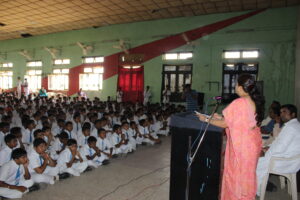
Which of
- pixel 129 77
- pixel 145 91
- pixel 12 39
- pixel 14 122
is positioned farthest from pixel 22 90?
pixel 14 122

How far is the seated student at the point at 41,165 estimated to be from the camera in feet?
10.2

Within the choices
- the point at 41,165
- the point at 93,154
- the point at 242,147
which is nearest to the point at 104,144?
the point at 93,154

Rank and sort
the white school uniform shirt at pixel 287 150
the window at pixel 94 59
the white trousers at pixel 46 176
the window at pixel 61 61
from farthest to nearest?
the window at pixel 61 61 < the window at pixel 94 59 < the white trousers at pixel 46 176 < the white school uniform shirt at pixel 287 150

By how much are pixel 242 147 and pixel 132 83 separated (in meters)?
10.3

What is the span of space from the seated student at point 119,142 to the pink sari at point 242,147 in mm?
2936

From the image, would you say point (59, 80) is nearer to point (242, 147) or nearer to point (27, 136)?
point (27, 136)

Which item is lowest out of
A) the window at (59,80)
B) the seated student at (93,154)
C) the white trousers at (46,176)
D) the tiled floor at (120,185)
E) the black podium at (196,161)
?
the tiled floor at (120,185)

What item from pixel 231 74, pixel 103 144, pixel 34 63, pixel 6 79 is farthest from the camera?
pixel 6 79

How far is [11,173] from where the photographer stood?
9.55 feet

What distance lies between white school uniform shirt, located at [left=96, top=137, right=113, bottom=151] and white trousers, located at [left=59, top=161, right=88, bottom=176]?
736 millimetres

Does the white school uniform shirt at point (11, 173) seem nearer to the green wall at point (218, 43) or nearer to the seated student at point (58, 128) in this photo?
the seated student at point (58, 128)

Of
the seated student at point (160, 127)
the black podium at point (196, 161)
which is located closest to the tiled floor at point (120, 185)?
the black podium at point (196, 161)

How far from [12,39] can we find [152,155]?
1634cm

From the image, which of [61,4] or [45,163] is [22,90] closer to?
[61,4]
